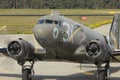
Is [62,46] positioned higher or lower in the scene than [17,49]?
higher

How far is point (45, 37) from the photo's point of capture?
51.9 feet

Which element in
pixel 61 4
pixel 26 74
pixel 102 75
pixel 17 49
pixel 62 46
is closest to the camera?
pixel 62 46

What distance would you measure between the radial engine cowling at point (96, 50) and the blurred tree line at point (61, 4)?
477 feet

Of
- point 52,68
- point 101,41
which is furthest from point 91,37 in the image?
point 52,68

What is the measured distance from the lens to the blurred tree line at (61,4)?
163 m

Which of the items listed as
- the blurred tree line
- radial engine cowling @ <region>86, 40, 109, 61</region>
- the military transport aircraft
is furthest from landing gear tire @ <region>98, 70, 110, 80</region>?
the blurred tree line

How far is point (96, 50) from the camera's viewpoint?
17156mm

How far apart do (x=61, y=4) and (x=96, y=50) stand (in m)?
152

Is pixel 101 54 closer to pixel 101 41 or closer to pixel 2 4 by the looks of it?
pixel 101 41

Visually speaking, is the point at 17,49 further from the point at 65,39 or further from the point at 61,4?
the point at 61,4

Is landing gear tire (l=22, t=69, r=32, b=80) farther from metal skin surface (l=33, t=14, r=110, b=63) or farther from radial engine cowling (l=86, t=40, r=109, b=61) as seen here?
radial engine cowling (l=86, t=40, r=109, b=61)

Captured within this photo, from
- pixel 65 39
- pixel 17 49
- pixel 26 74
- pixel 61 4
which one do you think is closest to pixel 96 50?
pixel 65 39

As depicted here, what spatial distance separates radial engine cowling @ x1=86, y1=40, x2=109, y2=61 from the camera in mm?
17016

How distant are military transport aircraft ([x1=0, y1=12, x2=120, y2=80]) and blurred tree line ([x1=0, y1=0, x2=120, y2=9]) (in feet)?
474
